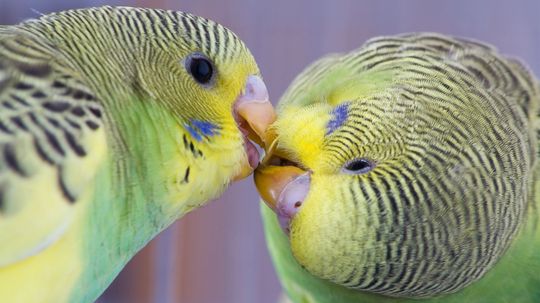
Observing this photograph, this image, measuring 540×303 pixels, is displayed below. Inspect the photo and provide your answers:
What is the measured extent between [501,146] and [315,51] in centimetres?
114

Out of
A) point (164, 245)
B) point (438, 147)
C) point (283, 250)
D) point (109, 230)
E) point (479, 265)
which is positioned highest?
point (438, 147)

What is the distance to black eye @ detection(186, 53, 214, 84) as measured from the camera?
3.67ft

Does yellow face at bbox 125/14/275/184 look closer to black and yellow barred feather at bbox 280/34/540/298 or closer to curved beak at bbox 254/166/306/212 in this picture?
curved beak at bbox 254/166/306/212

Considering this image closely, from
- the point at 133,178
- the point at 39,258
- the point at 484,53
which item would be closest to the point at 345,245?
the point at 133,178

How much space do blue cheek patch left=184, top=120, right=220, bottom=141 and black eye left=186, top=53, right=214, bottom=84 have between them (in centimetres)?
7

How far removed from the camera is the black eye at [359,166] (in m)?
1.10

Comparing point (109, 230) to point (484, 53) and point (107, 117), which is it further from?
point (484, 53)

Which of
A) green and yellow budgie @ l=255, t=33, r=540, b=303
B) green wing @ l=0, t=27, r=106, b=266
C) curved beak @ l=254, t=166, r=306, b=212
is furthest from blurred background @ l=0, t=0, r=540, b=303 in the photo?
green wing @ l=0, t=27, r=106, b=266

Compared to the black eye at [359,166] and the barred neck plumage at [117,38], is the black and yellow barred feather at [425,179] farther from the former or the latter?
the barred neck plumage at [117,38]

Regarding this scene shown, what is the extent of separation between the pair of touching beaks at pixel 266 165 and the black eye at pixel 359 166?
0.07 meters

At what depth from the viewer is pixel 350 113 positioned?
1.19m

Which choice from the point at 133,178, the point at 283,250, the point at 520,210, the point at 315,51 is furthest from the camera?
→ the point at 315,51

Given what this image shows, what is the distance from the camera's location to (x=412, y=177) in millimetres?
1107

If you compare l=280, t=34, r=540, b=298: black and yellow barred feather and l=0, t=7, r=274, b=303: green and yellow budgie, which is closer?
l=0, t=7, r=274, b=303: green and yellow budgie
